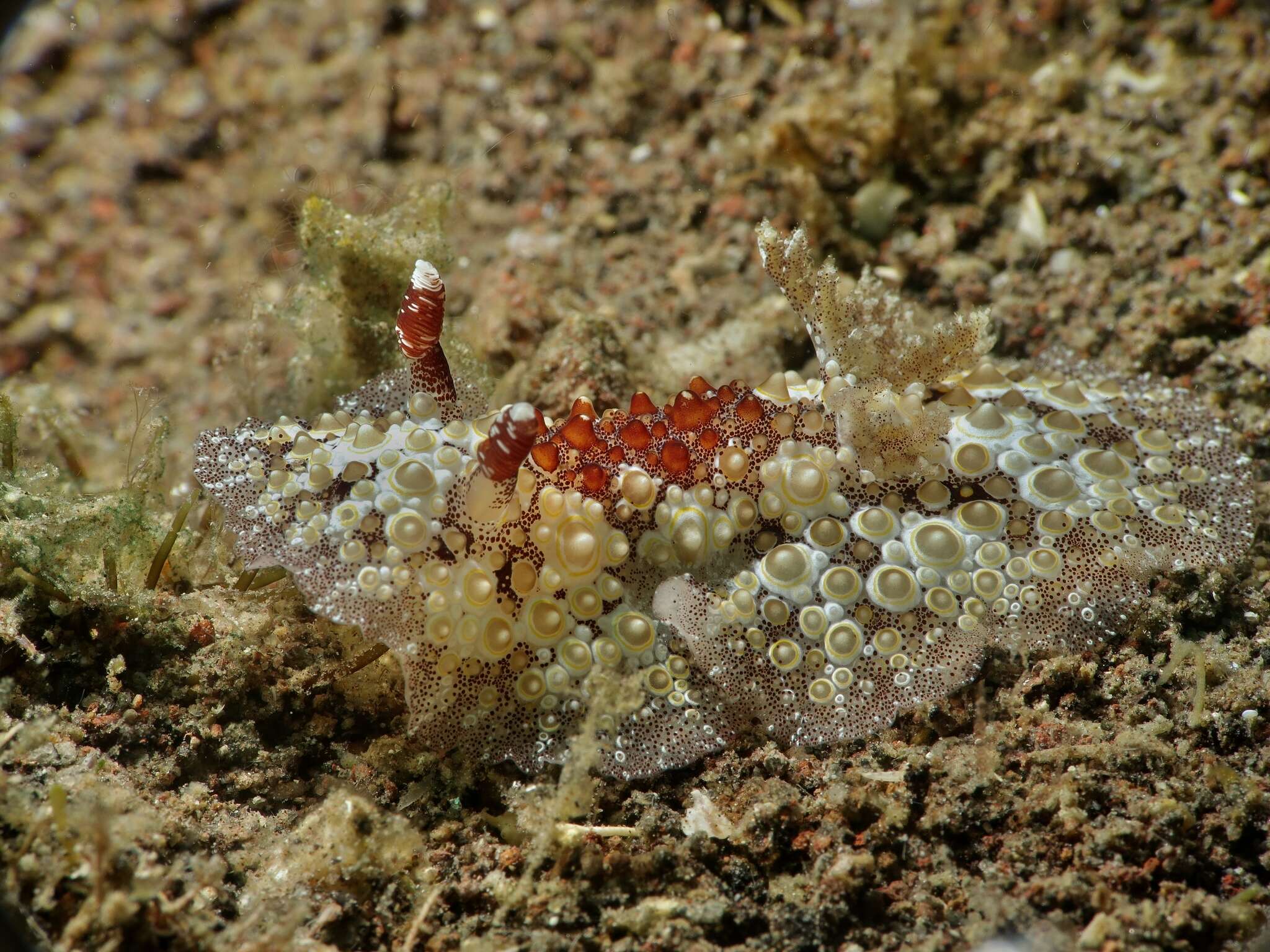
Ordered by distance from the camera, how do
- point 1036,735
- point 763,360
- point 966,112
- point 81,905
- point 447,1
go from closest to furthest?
point 81,905 → point 1036,735 → point 763,360 → point 966,112 → point 447,1

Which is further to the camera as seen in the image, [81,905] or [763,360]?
[763,360]

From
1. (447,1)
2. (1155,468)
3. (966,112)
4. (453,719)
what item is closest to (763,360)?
Result: (1155,468)

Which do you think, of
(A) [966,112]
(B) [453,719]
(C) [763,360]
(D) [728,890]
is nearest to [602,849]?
(D) [728,890]

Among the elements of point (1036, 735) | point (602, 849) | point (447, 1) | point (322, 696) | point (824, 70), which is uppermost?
point (447, 1)

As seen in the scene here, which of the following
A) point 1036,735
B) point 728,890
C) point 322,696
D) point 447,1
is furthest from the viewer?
point 447,1

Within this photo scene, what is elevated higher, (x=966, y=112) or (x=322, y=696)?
(x=966, y=112)

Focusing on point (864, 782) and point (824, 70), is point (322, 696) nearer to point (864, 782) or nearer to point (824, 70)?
point (864, 782)

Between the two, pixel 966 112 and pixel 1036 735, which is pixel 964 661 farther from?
pixel 966 112
